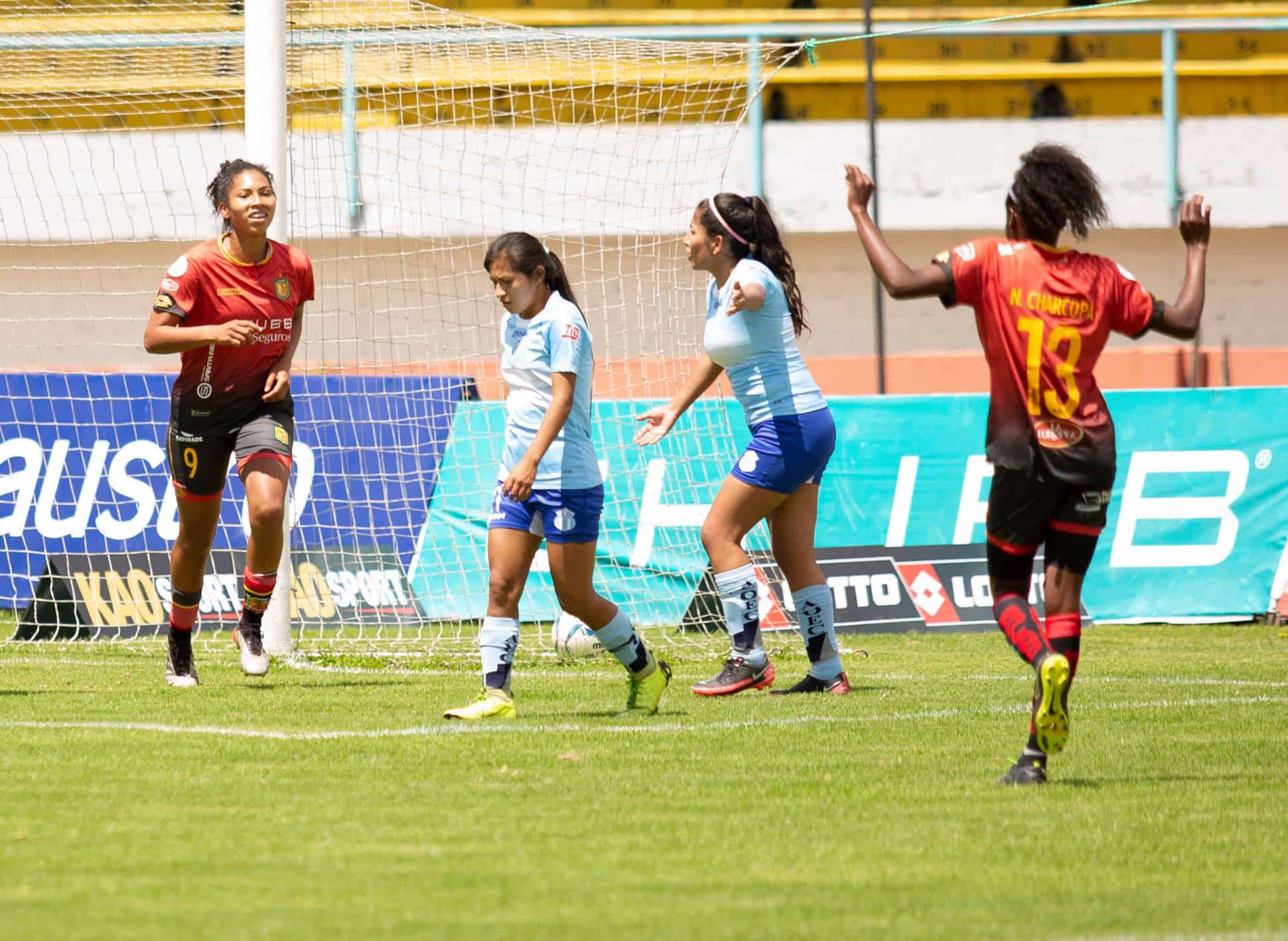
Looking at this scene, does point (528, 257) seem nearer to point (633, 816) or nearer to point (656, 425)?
point (656, 425)

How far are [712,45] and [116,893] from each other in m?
8.56

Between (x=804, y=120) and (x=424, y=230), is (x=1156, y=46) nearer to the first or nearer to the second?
Result: (x=804, y=120)

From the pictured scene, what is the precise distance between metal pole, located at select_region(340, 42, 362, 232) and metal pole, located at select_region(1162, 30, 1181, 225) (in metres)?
8.47

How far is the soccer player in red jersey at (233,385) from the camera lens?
25.6 ft

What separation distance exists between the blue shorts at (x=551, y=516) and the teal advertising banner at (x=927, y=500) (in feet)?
16.2

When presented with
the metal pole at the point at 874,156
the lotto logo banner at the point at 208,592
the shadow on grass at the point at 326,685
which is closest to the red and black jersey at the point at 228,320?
the shadow on grass at the point at 326,685

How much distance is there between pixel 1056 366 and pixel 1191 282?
0.52 meters

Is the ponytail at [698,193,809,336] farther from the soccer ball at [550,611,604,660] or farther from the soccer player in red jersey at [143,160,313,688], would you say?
the soccer ball at [550,611,604,660]

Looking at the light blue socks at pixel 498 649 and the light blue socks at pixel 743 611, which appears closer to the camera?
the light blue socks at pixel 498 649

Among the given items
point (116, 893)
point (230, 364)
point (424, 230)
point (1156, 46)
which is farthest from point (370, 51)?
point (1156, 46)

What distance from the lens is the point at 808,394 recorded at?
25.1 feet

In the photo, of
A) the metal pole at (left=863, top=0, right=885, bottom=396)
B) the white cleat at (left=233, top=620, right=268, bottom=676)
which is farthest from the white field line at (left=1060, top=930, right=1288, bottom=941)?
the metal pole at (left=863, top=0, right=885, bottom=396)

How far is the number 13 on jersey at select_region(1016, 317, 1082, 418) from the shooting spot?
5324 millimetres

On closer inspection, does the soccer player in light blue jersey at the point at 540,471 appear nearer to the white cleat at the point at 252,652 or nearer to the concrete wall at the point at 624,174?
the white cleat at the point at 252,652
